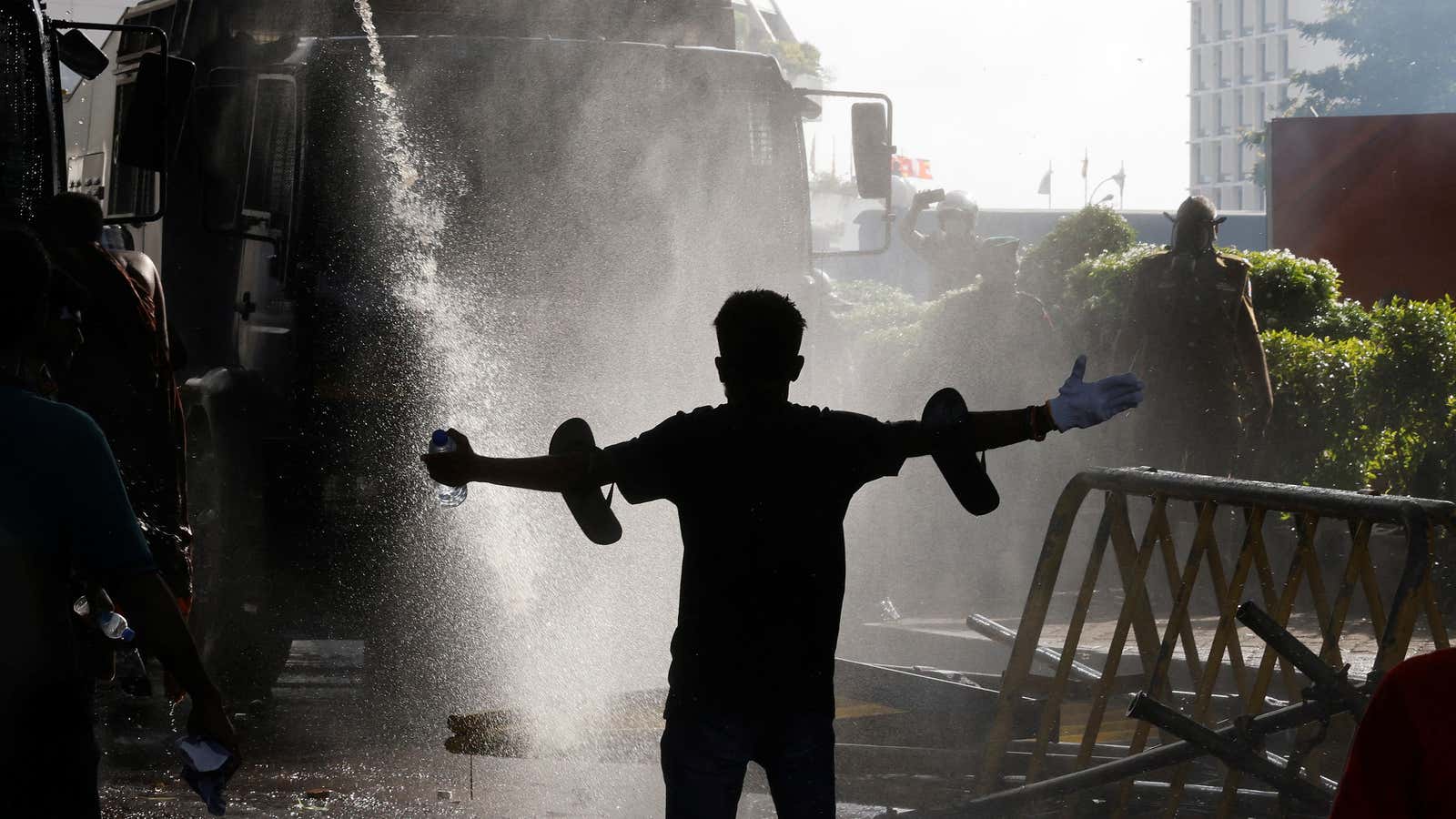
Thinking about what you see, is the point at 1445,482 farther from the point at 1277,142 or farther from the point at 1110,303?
the point at 1277,142

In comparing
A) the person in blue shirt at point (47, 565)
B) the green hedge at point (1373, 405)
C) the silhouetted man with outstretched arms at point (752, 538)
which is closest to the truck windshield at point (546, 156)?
the green hedge at point (1373, 405)

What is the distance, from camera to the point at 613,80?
8.16 meters

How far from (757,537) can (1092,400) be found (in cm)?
77

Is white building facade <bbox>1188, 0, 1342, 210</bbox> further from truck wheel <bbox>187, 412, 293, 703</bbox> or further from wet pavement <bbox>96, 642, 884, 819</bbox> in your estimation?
wet pavement <bbox>96, 642, 884, 819</bbox>

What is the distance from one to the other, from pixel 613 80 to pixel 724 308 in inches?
201

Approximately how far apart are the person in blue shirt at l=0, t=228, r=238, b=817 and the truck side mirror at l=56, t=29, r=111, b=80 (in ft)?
12.7

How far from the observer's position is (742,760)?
317 cm

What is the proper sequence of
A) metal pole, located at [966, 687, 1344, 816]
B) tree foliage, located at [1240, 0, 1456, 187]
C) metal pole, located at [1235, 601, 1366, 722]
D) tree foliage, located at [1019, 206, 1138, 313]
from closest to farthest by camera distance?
metal pole, located at [1235, 601, 1366, 722] → metal pole, located at [966, 687, 1344, 816] → tree foliage, located at [1019, 206, 1138, 313] → tree foliage, located at [1240, 0, 1456, 187]

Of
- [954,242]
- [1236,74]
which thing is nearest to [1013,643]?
[954,242]

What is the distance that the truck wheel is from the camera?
7.21 metres

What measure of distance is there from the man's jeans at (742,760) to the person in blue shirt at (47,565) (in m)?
1.01

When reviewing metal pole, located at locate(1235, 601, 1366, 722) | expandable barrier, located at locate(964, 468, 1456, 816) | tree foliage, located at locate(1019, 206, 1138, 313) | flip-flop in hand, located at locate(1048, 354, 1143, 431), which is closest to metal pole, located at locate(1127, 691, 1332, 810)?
expandable barrier, located at locate(964, 468, 1456, 816)

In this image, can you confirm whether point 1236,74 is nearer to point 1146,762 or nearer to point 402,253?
point 402,253

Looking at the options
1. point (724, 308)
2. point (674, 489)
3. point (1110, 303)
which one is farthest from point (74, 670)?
point (1110, 303)
